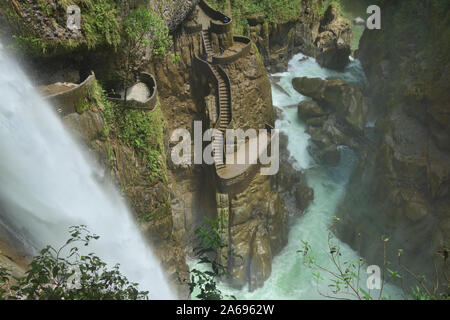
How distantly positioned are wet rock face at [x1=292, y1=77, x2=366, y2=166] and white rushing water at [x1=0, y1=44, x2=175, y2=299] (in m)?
16.6

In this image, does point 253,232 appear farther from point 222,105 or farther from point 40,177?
point 40,177

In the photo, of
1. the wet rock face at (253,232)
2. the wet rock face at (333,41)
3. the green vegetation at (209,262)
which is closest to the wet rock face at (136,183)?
the wet rock face at (253,232)

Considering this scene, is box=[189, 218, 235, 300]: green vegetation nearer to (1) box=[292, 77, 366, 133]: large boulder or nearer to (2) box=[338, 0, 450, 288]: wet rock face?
(2) box=[338, 0, 450, 288]: wet rock face

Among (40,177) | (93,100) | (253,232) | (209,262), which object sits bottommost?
(253,232)

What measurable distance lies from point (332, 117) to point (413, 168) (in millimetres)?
7685

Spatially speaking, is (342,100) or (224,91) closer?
(224,91)

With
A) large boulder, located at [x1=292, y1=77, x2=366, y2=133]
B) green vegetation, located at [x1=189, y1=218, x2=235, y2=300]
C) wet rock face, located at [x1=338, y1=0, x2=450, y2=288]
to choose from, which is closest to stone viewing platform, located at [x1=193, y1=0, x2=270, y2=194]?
wet rock face, located at [x1=338, y1=0, x2=450, y2=288]

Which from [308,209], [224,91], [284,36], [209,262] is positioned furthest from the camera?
[284,36]

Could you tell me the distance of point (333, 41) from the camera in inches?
1096

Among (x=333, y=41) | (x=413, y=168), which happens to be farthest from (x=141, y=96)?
(x=333, y=41)

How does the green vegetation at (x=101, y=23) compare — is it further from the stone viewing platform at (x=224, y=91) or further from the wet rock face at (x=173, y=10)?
the stone viewing platform at (x=224, y=91)

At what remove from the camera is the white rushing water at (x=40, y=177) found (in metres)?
7.82
